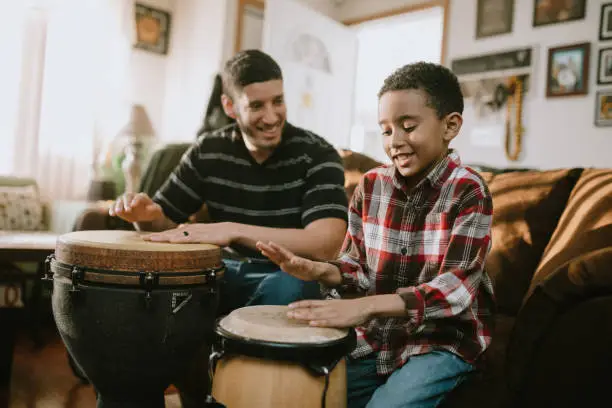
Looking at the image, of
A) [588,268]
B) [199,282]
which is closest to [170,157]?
[199,282]

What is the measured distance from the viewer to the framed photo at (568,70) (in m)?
3.67

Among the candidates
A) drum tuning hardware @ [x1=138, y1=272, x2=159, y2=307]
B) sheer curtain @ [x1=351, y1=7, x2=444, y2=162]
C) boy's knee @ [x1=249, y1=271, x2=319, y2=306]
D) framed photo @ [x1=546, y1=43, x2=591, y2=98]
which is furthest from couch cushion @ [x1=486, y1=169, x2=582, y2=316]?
sheer curtain @ [x1=351, y1=7, x2=444, y2=162]

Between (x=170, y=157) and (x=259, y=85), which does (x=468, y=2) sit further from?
(x=259, y=85)

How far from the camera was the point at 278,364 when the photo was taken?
A: 3.34 ft

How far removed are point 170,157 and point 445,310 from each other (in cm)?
209

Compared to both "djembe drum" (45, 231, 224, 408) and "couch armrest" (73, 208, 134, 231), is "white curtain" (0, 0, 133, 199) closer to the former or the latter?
"couch armrest" (73, 208, 134, 231)

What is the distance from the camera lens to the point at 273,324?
3.54ft

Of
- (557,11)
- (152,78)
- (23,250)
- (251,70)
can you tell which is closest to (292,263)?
(251,70)

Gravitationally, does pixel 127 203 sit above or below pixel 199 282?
above

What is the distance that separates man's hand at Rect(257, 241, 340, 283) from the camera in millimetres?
1212

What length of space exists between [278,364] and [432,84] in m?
0.73

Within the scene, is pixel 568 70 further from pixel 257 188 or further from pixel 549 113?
pixel 257 188

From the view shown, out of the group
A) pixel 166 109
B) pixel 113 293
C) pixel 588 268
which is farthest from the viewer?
pixel 166 109

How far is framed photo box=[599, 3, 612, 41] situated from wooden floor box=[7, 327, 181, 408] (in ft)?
11.4
